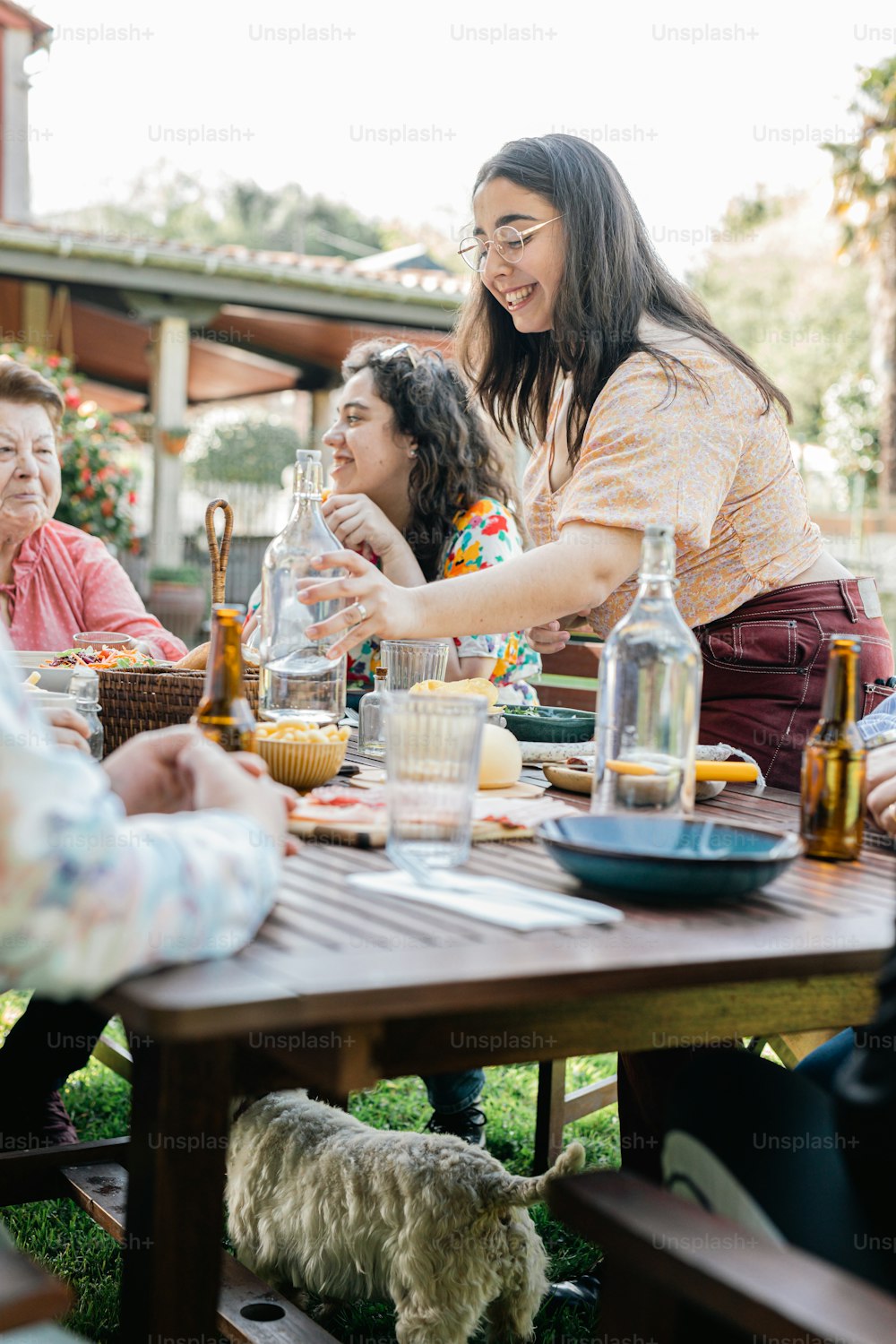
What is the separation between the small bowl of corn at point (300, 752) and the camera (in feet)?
5.59

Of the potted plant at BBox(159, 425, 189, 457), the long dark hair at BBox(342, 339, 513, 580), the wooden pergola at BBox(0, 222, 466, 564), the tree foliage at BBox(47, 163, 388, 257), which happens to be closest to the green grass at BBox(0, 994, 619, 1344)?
the long dark hair at BBox(342, 339, 513, 580)

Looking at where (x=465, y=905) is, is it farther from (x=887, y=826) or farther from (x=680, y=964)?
(x=887, y=826)

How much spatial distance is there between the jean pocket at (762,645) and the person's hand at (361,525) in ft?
3.65

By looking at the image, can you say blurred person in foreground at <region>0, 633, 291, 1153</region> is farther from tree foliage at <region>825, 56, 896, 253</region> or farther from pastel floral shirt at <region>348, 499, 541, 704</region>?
tree foliage at <region>825, 56, 896, 253</region>

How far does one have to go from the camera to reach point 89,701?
1824mm

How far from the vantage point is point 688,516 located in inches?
84.6

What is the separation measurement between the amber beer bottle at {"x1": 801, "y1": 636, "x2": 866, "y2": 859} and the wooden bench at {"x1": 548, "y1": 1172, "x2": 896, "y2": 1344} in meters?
0.60

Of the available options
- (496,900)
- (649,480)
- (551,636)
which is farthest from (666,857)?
(551,636)

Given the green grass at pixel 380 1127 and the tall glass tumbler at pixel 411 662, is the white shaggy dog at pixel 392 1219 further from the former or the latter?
the tall glass tumbler at pixel 411 662

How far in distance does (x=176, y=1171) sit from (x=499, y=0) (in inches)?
283

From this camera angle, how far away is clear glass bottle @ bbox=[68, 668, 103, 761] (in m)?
1.78

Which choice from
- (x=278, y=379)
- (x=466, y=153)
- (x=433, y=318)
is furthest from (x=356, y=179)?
(x=433, y=318)

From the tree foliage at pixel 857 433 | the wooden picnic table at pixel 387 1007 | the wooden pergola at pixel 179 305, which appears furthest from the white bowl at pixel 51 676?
the tree foliage at pixel 857 433

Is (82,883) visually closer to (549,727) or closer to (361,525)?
(549,727)
